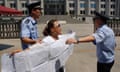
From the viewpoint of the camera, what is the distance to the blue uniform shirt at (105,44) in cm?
510

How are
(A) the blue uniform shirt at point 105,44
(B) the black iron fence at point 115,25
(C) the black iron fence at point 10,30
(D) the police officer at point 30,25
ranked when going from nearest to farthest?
(A) the blue uniform shirt at point 105,44
(D) the police officer at point 30,25
(C) the black iron fence at point 10,30
(B) the black iron fence at point 115,25

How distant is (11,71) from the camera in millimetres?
4789

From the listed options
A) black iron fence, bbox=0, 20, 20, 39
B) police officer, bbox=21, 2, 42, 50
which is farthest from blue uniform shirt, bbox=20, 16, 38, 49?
black iron fence, bbox=0, 20, 20, 39

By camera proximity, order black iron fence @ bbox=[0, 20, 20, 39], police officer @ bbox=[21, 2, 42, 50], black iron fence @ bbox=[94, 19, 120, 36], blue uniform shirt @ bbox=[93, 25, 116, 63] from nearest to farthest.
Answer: blue uniform shirt @ bbox=[93, 25, 116, 63]
police officer @ bbox=[21, 2, 42, 50]
black iron fence @ bbox=[0, 20, 20, 39]
black iron fence @ bbox=[94, 19, 120, 36]

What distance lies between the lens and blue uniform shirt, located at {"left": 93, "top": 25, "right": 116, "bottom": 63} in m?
5.10

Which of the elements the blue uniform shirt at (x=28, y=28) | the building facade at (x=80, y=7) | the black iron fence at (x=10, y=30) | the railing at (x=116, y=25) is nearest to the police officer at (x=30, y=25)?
the blue uniform shirt at (x=28, y=28)

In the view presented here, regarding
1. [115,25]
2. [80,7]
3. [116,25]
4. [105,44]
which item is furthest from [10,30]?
[80,7]

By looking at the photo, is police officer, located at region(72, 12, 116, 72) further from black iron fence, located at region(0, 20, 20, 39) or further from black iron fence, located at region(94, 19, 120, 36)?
black iron fence, located at region(94, 19, 120, 36)

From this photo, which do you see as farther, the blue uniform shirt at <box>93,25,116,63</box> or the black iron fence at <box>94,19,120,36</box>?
the black iron fence at <box>94,19,120,36</box>

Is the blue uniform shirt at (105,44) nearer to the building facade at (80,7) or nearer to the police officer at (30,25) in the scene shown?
the police officer at (30,25)

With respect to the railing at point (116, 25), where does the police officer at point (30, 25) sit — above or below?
above

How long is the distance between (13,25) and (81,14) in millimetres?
86617

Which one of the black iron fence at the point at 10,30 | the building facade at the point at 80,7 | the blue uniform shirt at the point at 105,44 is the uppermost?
the building facade at the point at 80,7

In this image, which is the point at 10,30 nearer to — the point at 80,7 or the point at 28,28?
the point at 28,28
